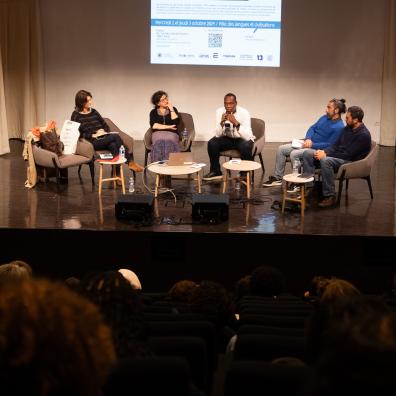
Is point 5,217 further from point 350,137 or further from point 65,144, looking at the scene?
point 350,137

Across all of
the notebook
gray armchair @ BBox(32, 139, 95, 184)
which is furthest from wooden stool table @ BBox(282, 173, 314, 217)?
gray armchair @ BBox(32, 139, 95, 184)

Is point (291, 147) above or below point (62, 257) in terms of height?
above

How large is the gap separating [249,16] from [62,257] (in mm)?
5678

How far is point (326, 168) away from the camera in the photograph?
7637 millimetres

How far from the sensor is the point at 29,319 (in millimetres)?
1206

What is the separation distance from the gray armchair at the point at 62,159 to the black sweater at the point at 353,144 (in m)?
2.76

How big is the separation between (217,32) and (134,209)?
4.97 metres

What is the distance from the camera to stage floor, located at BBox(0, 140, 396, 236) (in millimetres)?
6758

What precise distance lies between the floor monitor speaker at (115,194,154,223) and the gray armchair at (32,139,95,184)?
1452 mm

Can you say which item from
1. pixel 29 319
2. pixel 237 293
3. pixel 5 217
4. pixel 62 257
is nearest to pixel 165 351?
pixel 29 319

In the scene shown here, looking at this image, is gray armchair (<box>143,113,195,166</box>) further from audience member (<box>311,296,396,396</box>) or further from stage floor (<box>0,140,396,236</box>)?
audience member (<box>311,296,396,396</box>)

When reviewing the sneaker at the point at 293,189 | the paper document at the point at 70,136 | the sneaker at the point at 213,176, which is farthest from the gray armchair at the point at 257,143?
the paper document at the point at 70,136

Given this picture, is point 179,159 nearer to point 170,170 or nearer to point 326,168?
point 170,170

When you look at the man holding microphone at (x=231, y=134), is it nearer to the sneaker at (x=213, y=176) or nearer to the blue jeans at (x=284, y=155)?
the sneaker at (x=213, y=176)
